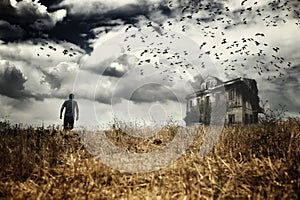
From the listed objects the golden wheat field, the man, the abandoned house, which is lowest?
the golden wheat field

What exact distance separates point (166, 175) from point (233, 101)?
93.3 feet

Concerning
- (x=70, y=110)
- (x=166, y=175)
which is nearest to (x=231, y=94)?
(x=70, y=110)

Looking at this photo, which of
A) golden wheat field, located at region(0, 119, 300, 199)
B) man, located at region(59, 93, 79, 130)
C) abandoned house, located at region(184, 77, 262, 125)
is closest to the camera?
golden wheat field, located at region(0, 119, 300, 199)

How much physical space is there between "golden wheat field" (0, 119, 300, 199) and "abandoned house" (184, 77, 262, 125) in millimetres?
24066

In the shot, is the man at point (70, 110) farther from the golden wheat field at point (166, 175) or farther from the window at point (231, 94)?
the window at point (231, 94)

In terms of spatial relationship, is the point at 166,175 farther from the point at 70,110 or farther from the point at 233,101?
the point at 233,101

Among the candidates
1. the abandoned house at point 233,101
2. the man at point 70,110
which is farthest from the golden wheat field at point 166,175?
the abandoned house at point 233,101

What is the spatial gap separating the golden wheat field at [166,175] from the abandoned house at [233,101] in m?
24.1

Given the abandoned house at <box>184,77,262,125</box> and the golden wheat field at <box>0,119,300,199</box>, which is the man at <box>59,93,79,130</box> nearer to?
the golden wheat field at <box>0,119,300,199</box>

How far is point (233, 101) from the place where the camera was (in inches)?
1345

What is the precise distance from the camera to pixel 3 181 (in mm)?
7188

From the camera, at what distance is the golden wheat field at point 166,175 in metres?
5.67

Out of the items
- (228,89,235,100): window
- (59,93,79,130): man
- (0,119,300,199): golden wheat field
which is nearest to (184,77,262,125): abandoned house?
(228,89,235,100): window

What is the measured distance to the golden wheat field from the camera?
5668 millimetres
